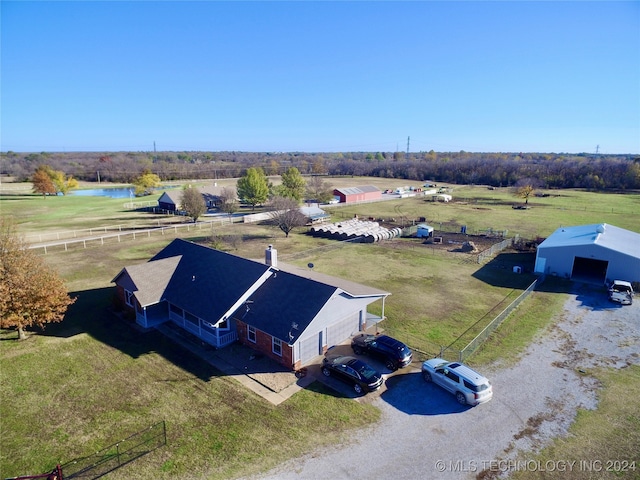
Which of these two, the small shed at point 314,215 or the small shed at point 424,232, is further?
the small shed at point 314,215

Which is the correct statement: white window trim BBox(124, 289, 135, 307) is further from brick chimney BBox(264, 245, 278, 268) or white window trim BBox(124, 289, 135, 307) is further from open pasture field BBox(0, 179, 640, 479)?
brick chimney BBox(264, 245, 278, 268)

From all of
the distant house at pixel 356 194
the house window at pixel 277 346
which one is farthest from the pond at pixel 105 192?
the house window at pixel 277 346

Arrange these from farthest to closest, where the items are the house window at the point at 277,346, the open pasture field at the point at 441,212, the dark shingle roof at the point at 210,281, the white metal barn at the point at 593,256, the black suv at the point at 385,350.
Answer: the open pasture field at the point at 441,212 → the white metal barn at the point at 593,256 → the dark shingle roof at the point at 210,281 → the house window at the point at 277,346 → the black suv at the point at 385,350

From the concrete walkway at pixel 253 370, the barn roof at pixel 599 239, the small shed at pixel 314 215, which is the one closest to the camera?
the concrete walkway at pixel 253 370

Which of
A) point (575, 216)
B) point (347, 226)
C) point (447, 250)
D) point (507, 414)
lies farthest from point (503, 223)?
point (507, 414)

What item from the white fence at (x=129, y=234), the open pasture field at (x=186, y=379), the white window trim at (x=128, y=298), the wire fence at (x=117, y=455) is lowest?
the wire fence at (x=117, y=455)

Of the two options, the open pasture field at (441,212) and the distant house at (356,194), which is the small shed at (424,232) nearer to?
the open pasture field at (441,212)
